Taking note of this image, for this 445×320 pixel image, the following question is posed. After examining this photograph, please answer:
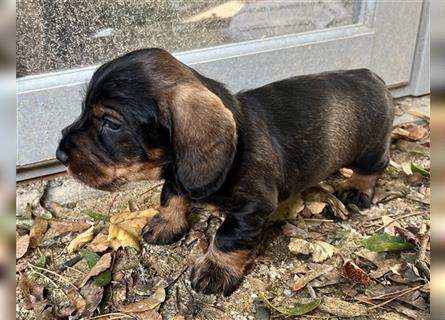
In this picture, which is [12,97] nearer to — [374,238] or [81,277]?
[81,277]

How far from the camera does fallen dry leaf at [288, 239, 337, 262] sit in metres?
3.11

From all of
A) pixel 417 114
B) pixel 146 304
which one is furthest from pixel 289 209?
pixel 417 114

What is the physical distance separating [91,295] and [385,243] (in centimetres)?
160

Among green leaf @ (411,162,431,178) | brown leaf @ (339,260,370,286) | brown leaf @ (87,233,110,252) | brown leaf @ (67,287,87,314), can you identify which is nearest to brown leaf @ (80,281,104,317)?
brown leaf @ (67,287,87,314)

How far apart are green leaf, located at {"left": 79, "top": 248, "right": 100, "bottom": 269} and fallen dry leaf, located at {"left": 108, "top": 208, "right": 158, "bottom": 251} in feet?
0.39

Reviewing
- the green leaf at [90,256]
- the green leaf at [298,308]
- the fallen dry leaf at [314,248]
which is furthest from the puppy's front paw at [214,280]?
the green leaf at [90,256]

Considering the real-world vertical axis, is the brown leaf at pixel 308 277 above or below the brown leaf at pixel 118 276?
below

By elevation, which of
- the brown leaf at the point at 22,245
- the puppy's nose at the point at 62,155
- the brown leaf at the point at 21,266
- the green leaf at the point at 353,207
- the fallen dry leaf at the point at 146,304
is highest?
the puppy's nose at the point at 62,155

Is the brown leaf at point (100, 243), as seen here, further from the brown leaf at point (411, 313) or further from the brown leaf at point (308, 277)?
→ the brown leaf at point (411, 313)

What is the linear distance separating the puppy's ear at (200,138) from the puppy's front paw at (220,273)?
1.66 feet

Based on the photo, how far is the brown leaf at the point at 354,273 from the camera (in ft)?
9.66

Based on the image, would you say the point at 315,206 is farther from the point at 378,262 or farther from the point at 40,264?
the point at 40,264

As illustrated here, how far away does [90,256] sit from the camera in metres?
3.05

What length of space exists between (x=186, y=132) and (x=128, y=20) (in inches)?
58.8
